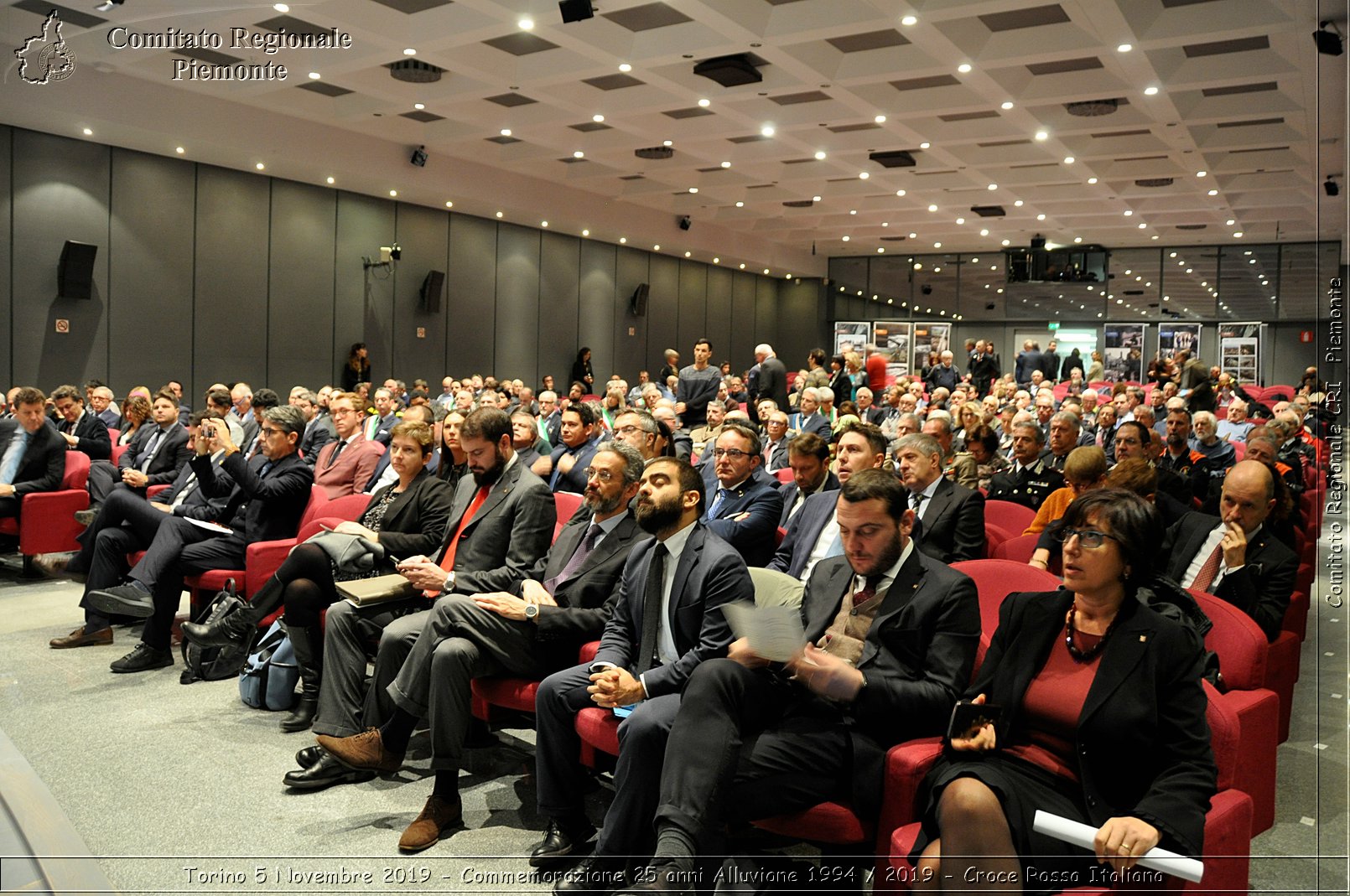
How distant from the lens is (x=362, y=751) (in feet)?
10.9

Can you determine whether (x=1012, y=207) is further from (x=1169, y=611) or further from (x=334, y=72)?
(x=1169, y=611)

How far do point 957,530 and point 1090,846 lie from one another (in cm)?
202

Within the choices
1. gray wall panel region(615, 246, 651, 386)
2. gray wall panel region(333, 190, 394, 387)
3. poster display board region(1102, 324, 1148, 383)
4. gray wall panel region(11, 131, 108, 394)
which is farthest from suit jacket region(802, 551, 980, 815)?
poster display board region(1102, 324, 1148, 383)

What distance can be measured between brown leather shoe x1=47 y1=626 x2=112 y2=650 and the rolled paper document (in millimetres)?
4997

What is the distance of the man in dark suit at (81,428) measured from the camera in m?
7.25

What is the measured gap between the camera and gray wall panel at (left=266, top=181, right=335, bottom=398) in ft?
43.1

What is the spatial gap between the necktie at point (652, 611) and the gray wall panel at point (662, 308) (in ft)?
56.1

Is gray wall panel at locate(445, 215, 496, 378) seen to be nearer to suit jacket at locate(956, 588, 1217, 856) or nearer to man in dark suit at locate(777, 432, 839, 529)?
man in dark suit at locate(777, 432, 839, 529)

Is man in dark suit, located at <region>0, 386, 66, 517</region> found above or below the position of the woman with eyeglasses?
above

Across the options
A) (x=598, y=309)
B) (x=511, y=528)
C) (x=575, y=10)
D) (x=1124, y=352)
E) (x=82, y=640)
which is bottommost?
(x=82, y=640)

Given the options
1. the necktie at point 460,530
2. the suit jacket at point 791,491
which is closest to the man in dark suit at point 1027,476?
the suit jacket at point 791,491

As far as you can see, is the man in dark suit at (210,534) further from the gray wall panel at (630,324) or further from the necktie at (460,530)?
the gray wall panel at (630,324)

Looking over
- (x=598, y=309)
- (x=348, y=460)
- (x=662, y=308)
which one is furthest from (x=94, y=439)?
(x=662, y=308)

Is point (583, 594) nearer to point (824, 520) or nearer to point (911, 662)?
point (824, 520)
